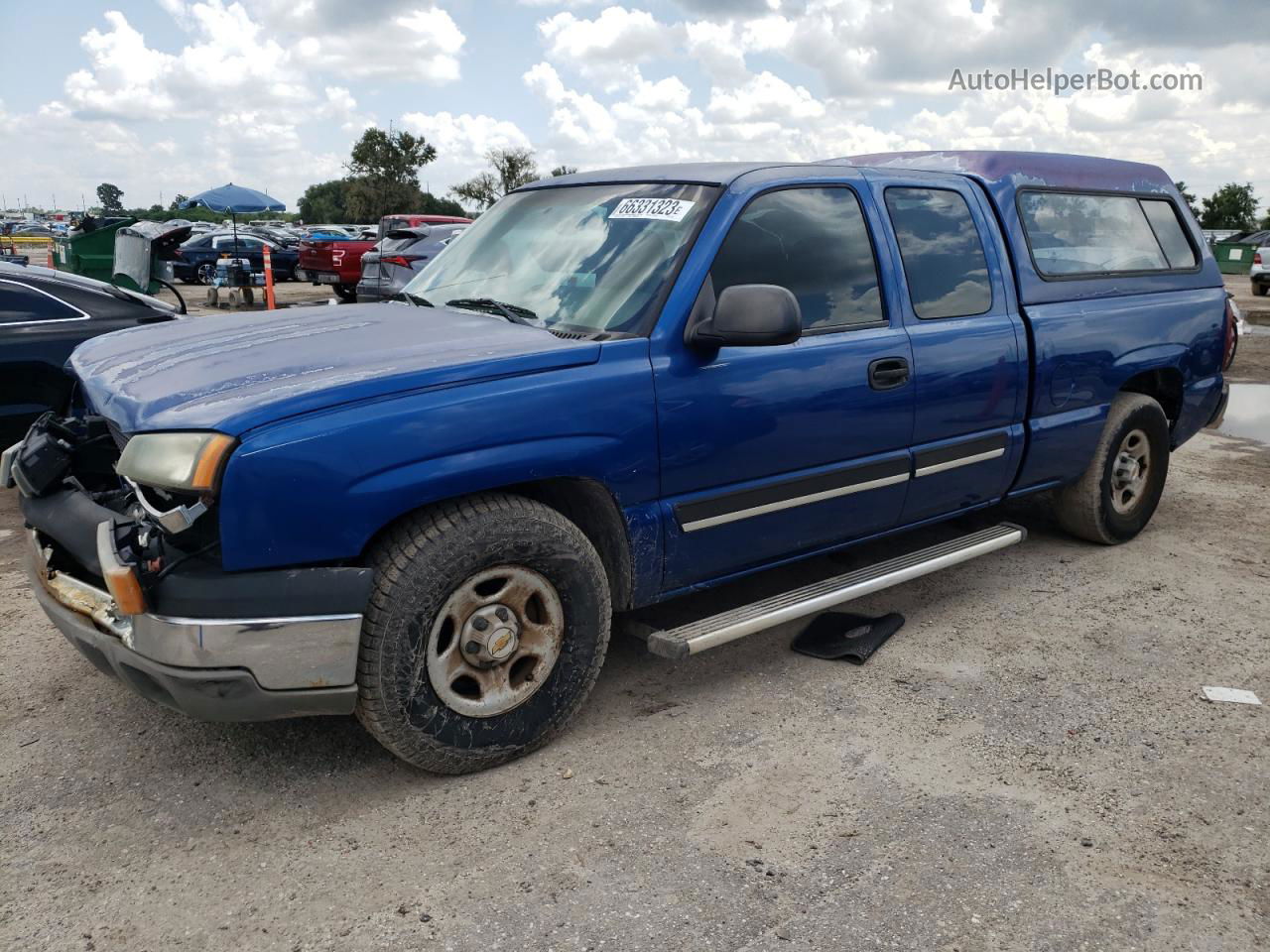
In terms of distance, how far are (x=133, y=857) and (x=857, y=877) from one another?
184 cm

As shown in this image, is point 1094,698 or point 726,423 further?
point 1094,698

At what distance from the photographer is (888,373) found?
12.7 feet

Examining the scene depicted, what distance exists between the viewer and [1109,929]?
248cm

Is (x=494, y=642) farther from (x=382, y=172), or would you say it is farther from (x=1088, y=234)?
(x=382, y=172)

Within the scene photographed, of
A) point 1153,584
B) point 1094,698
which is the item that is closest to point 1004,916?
point 1094,698

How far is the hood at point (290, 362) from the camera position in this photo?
2750mm

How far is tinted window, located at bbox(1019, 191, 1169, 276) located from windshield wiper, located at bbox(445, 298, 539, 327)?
237 centimetres

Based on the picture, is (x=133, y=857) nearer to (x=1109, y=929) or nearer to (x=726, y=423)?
(x=726, y=423)

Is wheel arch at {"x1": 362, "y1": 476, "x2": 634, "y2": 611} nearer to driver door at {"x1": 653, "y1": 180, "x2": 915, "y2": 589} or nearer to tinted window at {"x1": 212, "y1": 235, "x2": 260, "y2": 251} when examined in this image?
driver door at {"x1": 653, "y1": 180, "x2": 915, "y2": 589}

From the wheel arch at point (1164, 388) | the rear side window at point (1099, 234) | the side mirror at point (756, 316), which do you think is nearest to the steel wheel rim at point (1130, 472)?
the wheel arch at point (1164, 388)

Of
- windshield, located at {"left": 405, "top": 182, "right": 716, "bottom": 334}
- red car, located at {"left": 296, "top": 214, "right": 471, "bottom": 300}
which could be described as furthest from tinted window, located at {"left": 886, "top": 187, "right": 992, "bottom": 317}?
red car, located at {"left": 296, "top": 214, "right": 471, "bottom": 300}

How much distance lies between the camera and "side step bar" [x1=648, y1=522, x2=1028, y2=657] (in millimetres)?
3363

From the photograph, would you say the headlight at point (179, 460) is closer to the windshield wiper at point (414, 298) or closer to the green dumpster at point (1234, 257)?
the windshield wiper at point (414, 298)

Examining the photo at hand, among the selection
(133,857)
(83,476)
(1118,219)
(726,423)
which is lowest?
(133,857)
